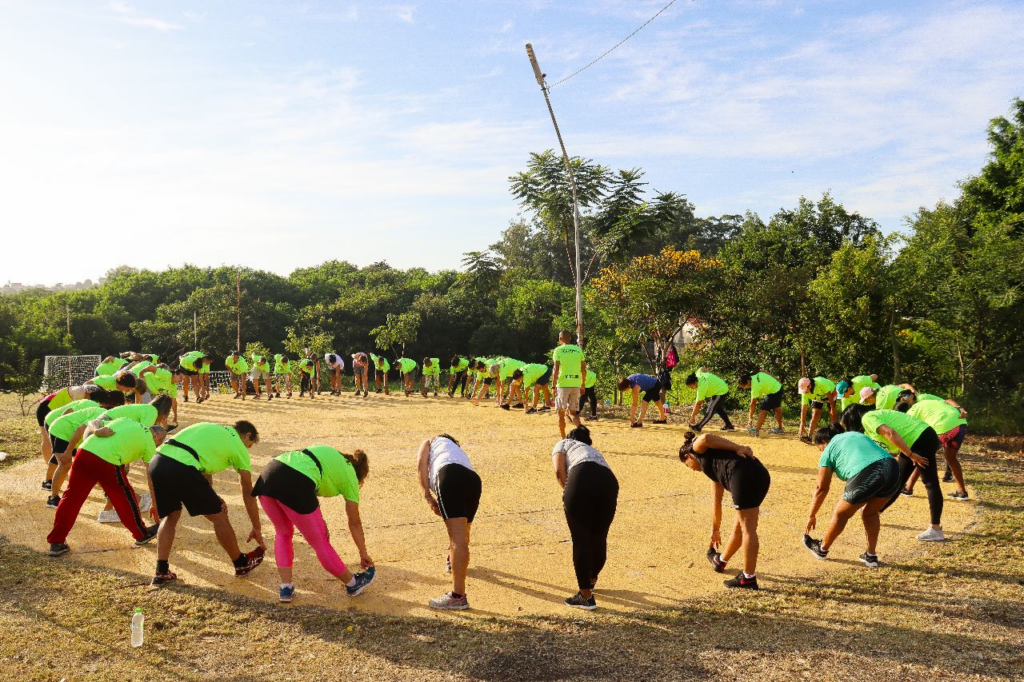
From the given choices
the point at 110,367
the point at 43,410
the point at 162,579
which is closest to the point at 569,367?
the point at 162,579

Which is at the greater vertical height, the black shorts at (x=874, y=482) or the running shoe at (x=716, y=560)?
the black shorts at (x=874, y=482)

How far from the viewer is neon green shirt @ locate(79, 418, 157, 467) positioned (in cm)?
705

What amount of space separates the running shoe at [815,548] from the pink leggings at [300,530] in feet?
15.1

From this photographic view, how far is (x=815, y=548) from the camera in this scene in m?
7.31

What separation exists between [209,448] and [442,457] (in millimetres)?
2231

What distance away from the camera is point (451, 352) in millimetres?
43688

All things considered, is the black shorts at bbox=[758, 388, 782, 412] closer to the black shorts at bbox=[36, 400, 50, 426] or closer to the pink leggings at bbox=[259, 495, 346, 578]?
the pink leggings at bbox=[259, 495, 346, 578]

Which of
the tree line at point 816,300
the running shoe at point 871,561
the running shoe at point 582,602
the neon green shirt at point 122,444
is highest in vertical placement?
the tree line at point 816,300

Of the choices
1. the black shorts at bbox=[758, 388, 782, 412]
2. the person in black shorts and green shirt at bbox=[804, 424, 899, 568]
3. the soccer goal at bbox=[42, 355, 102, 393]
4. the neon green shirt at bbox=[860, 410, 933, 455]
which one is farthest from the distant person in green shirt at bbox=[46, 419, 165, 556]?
the soccer goal at bbox=[42, 355, 102, 393]

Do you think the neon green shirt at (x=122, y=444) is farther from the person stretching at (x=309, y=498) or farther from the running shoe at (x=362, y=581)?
the running shoe at (x=362, y=581)

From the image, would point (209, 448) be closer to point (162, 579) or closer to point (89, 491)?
point (162, 579)

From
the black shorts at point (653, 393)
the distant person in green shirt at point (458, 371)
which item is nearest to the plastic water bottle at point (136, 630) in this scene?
the black shorts at point (653, 393)

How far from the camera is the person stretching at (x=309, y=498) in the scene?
19.2 ft

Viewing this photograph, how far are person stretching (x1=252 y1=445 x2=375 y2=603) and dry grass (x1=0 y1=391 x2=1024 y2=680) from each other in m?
0.30
